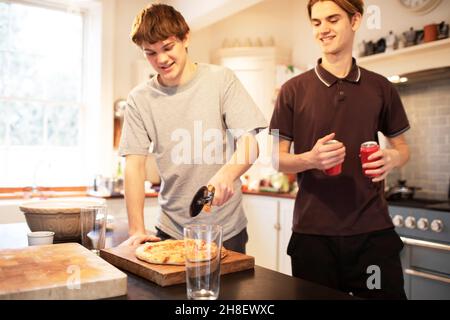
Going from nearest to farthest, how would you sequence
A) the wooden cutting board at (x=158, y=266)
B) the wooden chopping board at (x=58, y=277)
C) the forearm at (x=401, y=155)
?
the wooden chopping board at (x=58, y=277) < the wooden cutting board at (x=158, y=266) < the forearm at (x=401, y=155)

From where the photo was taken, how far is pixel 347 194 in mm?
1573

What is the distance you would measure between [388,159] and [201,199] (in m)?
0.71

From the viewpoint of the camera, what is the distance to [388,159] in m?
1.51

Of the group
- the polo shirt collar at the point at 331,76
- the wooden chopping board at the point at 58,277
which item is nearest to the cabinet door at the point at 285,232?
the polo shirt collar at the point at 331,76

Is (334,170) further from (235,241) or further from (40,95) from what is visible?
(40,95)

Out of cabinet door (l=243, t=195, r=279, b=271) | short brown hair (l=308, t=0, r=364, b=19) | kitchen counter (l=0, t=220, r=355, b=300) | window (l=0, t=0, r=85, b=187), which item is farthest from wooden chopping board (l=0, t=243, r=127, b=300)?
window (l=0, t=0, r=85, b=187)

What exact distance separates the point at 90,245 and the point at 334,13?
1.13m

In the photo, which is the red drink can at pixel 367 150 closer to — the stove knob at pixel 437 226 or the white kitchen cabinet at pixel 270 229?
the stove knob at pixel 437 226

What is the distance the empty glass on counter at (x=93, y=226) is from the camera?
1.28m

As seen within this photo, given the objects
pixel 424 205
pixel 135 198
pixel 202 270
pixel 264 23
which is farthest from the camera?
pixel 264 23

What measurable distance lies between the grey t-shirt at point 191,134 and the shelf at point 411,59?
1.99 metres

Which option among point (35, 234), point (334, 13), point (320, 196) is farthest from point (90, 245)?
point (334, 13)

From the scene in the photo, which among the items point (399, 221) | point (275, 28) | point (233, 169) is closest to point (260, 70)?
point (275, 28)

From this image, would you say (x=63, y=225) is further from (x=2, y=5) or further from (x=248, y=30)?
(x=248, y=30)
